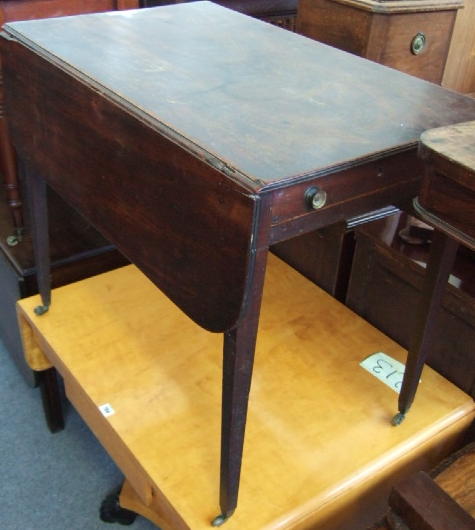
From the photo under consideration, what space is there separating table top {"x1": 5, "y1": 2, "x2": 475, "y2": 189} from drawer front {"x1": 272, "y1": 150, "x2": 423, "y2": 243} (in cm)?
2

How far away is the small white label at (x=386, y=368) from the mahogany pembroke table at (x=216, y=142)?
455 millimetres

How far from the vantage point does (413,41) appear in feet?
4.90

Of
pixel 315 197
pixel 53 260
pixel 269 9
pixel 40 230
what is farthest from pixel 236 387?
pixel 269 9

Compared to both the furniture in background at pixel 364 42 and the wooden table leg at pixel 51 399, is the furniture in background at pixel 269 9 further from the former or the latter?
the wooden table leg at pixel 51 399

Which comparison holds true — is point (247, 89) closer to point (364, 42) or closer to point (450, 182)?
point (450, 182)

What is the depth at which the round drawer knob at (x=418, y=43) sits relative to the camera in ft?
4.91

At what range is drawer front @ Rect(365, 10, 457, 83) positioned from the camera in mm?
1441

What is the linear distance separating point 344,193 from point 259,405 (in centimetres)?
53

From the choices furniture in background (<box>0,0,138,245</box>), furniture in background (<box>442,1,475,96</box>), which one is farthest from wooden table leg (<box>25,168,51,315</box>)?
furniture in background (<box>442,1,475,96</box>)

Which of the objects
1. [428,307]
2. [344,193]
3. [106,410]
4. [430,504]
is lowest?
[106,410]

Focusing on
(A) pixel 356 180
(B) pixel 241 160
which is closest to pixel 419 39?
(A) pixel 356 180

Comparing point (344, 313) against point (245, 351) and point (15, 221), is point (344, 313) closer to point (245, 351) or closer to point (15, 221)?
point (245, 351)

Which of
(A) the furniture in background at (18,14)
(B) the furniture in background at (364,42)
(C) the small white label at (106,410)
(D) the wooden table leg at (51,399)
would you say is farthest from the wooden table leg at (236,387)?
(A) the furniture in background at (18,14)

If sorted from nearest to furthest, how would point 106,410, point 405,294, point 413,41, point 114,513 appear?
point 106,410 < point 405,294 < point 114,513 < point 413,41
